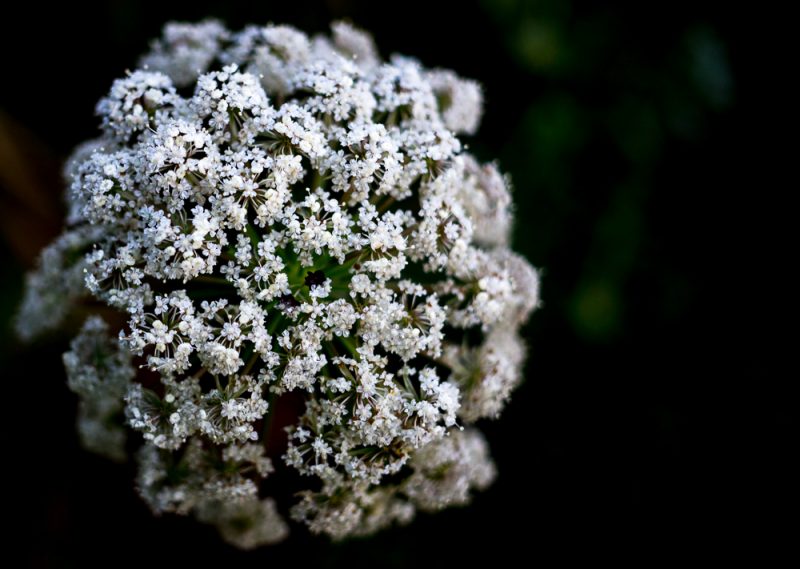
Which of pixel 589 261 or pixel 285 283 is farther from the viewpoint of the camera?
pixel 589 261

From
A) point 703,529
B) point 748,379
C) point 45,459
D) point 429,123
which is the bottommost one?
point 45,459

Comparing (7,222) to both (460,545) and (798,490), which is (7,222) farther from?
(798,490)

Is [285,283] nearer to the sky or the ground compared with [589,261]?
nearer to the ground

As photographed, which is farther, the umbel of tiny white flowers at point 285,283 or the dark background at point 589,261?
the dark background at point 589,261

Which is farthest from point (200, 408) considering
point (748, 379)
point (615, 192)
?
point (748, 379)

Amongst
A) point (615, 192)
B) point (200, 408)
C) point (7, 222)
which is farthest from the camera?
point (615, 192)
